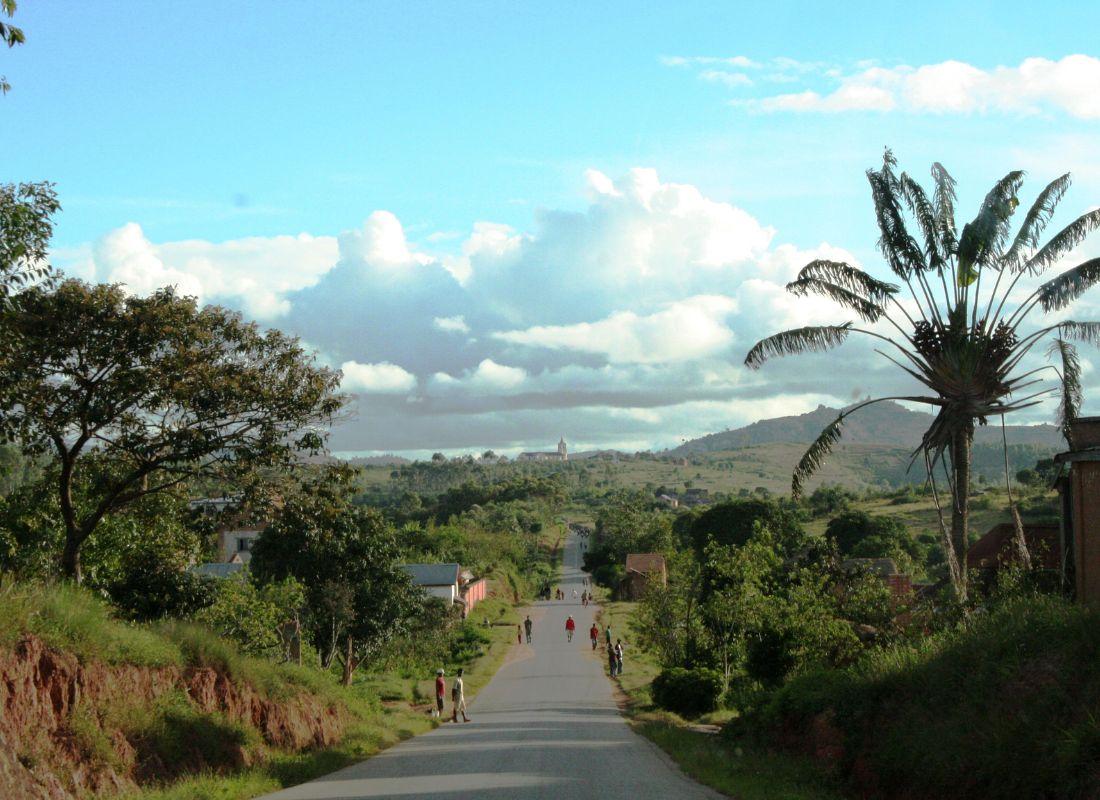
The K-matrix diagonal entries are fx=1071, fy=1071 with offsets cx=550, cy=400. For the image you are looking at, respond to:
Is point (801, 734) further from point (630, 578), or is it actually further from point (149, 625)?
point (630, 578)

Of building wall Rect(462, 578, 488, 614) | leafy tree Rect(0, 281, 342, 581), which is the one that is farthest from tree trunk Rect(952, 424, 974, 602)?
building wall Rect(462, 578, 488, 614)

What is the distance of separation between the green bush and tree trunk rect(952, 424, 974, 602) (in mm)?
10921

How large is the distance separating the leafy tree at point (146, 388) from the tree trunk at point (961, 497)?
35.4ft

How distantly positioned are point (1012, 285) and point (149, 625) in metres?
15.8

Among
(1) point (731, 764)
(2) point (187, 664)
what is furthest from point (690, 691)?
(2) point (187, 664)

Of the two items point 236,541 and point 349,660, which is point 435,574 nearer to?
point 236,541

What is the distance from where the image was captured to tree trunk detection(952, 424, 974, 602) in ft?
59.9

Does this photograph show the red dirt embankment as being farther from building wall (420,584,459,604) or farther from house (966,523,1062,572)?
building wall (420,584,459,604)

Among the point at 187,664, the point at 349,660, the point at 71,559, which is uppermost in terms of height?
→ the point at 71,559

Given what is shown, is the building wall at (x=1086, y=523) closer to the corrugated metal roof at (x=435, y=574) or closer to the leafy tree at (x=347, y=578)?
the leafy tree at (x=347, y=578)

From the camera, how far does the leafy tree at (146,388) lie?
54.4 ft

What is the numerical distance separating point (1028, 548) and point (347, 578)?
17625mm

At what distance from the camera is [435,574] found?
69375 mm

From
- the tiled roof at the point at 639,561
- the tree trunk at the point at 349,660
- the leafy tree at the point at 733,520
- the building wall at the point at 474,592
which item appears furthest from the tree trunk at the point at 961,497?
the tiled roof at the point at 639,561
